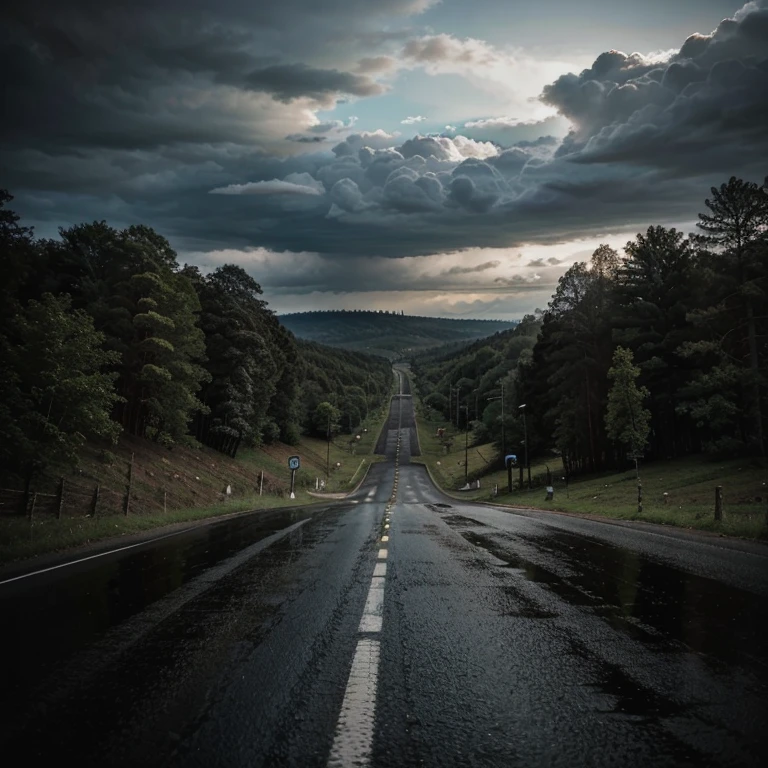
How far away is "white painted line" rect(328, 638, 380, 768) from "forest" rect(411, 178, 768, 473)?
3085 centimetres

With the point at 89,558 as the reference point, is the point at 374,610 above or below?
above

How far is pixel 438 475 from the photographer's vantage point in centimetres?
8050

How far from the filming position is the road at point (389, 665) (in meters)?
3.20

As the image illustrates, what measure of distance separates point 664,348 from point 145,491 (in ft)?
134

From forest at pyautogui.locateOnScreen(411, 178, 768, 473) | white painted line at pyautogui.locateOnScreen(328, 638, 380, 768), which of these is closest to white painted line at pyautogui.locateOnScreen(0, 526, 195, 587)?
white painted line at pyautogui.locateOnScreen(328, 638, 380, 768)

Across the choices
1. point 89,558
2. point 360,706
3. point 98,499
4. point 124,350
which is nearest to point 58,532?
point 89,558

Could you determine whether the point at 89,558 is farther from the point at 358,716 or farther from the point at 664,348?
the point at 664,348

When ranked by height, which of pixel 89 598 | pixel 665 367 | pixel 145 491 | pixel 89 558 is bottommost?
pixel 145 491

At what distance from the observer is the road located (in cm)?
320

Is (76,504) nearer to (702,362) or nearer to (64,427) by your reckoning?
(64,427)

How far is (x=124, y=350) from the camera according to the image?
122 feet

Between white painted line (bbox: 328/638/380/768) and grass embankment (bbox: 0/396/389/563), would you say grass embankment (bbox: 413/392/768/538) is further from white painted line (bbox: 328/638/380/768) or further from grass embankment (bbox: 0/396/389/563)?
grass embankment (bbox: 0/396/389/563)

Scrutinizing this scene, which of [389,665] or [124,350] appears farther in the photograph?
[124,350]

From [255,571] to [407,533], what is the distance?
6.12m
